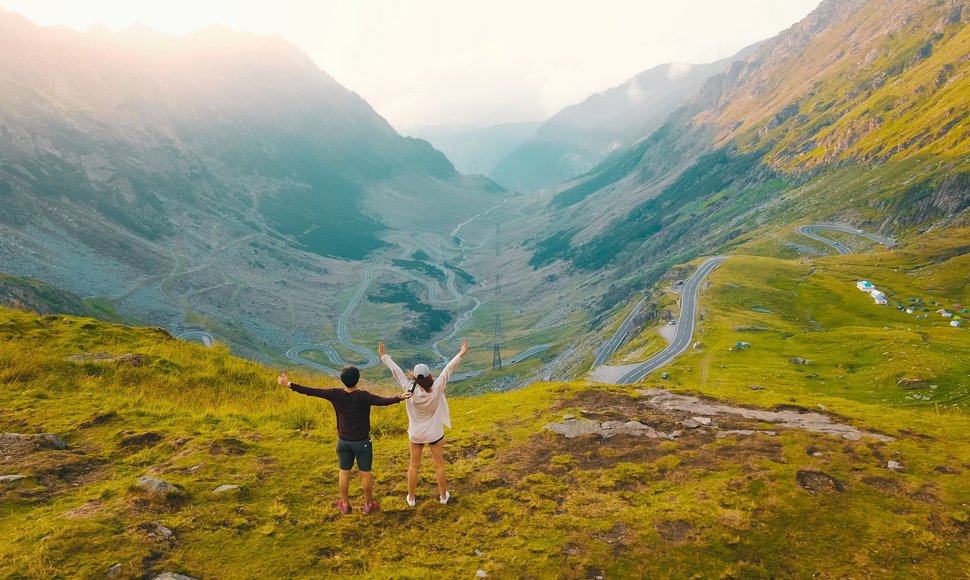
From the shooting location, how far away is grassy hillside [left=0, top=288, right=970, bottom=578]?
10281 millimetres

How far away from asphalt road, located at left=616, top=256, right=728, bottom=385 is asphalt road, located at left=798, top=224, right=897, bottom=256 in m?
46.3

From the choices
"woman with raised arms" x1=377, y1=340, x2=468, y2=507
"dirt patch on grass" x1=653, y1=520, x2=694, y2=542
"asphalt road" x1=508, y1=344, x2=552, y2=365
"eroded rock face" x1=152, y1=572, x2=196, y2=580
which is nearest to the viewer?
"eroded rock face" x1=152, y1=572, x2=196, y2=580

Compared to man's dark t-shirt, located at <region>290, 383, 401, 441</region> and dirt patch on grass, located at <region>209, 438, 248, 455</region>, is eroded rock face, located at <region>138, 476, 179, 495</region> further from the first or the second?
man's dark t-shirt, located at <region>290, 383, 401, 441</region>

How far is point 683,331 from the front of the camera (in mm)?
112875

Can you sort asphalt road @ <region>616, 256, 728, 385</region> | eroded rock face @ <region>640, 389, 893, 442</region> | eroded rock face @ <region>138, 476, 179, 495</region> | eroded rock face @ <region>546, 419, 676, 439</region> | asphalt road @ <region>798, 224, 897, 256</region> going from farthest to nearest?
1. asphalt road @ <region>798, 224, 897, 256</region>
2. asphalt road @ <region>616, 256, 728, 385</region>
3. eroded rock face @ <region>546, 419, 676, 439</region>
4. eroded rock face @ <region>640, 389, 893, 442</region>
5. eroded rock face @ <region>138, 476, 179, 495</region>

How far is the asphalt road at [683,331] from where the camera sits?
96269mm

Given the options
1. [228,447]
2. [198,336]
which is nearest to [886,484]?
[228,447]

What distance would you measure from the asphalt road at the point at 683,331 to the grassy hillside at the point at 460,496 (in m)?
70.4

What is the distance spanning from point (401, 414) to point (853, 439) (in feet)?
53.1

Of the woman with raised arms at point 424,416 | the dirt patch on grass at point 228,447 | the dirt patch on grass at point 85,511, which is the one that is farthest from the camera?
the dirt patch on grass at point 228,447

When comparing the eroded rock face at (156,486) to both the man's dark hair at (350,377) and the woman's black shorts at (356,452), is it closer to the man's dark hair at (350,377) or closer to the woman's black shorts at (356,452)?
the woman's black shorts at (356,452)

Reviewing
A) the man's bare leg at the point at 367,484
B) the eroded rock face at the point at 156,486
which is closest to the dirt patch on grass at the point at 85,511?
the eroded rock face at the point at 156,486

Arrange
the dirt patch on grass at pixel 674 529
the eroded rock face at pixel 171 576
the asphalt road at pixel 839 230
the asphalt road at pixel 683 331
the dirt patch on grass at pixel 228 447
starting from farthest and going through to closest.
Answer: the asphalt road at pixel 839 230 → the asphalt road at pixel 683 331 → the dirt patch on grass at pixel 228 447 → the dirt patch on grass at pixel 674 529 → the eroded rock face at pixel 171 576

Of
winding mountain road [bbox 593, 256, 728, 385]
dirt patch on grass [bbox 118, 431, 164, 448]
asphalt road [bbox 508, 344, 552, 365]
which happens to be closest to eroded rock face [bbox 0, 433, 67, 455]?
dirt patch on grass [bbox 118, 431, 164, 448]
